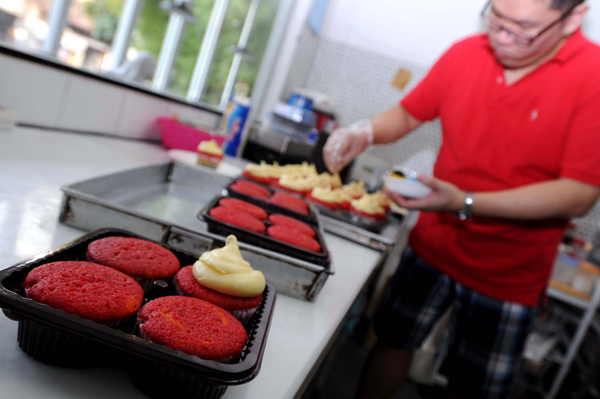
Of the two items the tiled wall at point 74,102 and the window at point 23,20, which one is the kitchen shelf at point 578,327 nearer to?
the tiled wall at point 74,102

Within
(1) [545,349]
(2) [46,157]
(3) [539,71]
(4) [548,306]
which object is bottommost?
(1) [545,349]

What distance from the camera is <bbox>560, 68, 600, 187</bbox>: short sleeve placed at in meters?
1.28

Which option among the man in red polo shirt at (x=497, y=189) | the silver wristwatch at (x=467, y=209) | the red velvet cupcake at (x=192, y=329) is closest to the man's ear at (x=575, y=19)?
A: the man in red polo shirt at (x=497, y=189)

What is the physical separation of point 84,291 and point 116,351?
0.35 feet

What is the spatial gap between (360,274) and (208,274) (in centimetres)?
65

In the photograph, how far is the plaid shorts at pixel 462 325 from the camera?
4.88ft

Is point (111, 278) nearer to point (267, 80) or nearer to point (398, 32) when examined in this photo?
point (267, 80)

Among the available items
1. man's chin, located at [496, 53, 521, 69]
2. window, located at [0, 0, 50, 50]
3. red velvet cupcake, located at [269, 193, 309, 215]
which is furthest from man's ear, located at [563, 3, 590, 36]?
window, located at [0, 0, 50, 50]

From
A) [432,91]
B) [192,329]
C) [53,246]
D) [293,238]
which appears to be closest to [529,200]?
[432,91]

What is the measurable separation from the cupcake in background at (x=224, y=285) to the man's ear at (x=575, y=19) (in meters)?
1.36

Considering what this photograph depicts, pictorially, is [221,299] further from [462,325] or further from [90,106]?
[90,106]

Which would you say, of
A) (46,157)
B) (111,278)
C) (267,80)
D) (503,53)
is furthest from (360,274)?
(267,80)

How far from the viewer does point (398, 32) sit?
3.80m

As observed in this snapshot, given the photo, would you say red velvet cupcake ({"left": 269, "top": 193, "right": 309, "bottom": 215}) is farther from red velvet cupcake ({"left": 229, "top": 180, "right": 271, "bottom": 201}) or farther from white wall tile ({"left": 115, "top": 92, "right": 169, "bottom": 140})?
white wall tile ({"left": 115, "top": 92, "right": 169, "bottom": 140})
